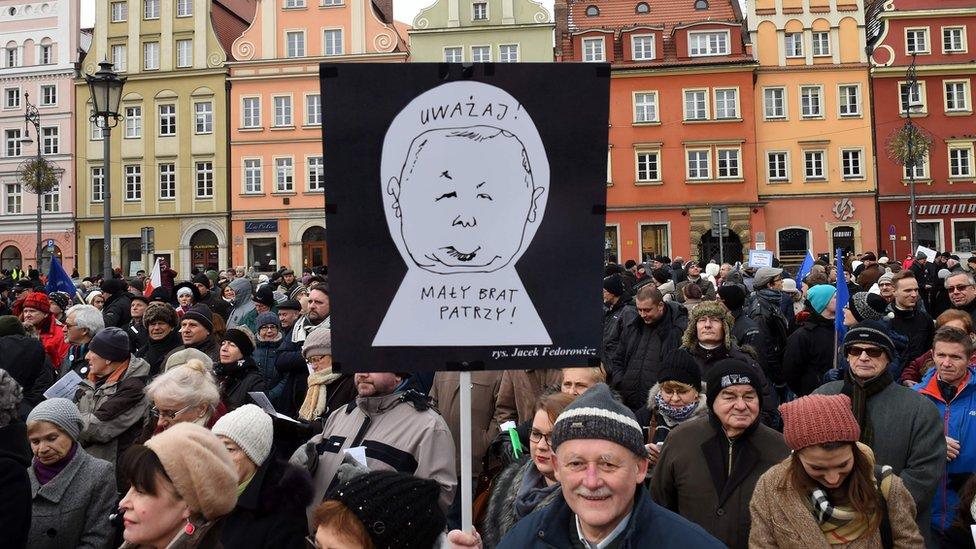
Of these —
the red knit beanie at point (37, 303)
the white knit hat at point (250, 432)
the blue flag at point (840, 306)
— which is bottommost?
the white knit hat at point (250, 432)

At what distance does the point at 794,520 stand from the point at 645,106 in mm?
35869

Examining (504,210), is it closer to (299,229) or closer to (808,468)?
(808,468)

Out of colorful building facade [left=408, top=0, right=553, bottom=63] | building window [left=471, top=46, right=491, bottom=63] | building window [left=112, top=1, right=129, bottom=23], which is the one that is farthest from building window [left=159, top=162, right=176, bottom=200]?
building window [left=471, top=46, right=491, bottom=63]

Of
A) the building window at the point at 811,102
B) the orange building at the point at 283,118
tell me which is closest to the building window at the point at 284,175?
the orange building at the point at 283,118

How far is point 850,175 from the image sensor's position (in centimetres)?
3728

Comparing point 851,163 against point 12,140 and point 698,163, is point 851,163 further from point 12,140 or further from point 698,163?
point 12,140

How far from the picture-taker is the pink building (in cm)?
4009

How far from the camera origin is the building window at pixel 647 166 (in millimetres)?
37531

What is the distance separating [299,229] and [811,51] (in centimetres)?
2380

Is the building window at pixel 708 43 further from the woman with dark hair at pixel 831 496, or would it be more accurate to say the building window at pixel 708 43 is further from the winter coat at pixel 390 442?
the woman with dark hair at pixel 831 496

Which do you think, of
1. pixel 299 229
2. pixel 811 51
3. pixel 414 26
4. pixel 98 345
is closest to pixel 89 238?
pixel 299 229

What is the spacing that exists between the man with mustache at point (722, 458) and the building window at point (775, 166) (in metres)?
35.6

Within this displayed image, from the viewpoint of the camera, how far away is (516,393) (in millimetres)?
5574

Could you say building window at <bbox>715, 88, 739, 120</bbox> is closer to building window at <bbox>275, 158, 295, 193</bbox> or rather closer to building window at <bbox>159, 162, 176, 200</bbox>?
building window at <bbox>275, 158, 295, 193</bbox>
